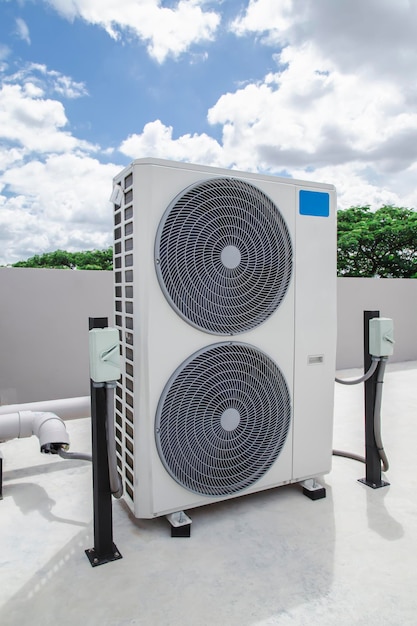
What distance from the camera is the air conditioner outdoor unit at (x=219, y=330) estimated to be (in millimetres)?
1887

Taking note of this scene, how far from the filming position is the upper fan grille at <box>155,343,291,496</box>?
1952 mm

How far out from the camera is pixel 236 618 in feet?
4.81

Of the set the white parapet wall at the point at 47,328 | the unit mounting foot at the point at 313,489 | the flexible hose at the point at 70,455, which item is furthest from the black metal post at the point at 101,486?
the white parapet wall at the point at 47,328

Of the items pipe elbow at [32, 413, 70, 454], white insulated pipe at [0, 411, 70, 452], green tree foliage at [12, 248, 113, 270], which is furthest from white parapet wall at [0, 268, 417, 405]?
green tree foliage at [12, 248, 113, 270]

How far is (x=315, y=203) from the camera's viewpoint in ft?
7.45

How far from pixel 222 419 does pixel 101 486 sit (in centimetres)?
58

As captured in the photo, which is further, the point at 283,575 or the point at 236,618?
the point at 283,575

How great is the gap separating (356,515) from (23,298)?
310 cm

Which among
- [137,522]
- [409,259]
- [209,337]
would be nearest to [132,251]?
[209,337]

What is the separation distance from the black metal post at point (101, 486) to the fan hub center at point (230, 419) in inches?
20.9

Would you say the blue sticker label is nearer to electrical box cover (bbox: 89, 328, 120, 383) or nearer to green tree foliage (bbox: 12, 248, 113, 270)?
electrical box cover (bbox: 89, 328, 120, 383)

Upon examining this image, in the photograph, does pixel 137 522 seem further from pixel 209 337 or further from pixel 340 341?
pixel 340 341

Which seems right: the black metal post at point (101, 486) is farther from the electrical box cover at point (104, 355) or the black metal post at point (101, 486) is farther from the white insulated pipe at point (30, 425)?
the white insulated pipe at point (30, 425)

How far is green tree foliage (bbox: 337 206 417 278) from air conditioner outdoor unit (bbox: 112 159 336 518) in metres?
14.7
